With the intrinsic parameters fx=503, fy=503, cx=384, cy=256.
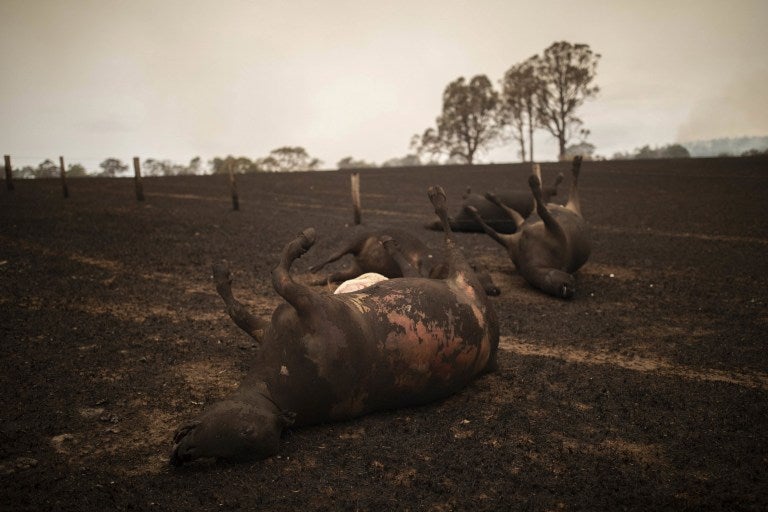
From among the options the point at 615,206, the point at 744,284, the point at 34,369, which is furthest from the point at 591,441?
the point at 615,206

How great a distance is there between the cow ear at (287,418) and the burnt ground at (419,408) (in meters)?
0.21

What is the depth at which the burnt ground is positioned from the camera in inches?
109

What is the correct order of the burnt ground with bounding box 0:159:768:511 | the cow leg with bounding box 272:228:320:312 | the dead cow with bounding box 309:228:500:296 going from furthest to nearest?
the dead cow with bounding box 309:228:500:296
the cow leg with bounding box 272:228:320:312
the burnt ground with bounding box 0:159:768:511

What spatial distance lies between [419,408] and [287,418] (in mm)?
1064

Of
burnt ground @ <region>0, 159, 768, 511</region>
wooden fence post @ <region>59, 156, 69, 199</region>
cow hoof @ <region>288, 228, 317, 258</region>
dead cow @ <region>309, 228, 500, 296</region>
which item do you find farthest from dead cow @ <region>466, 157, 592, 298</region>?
wooden fence post @ <region>59, 156, 69, 199</region>

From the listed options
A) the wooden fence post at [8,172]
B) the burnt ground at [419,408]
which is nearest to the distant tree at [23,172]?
the wooden fence post at [8,172]

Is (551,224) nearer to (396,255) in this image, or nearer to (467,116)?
(396,255)

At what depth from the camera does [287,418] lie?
302 cm

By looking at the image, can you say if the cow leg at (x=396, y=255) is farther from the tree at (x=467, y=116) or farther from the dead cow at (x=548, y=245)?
the tree at (x=467, y=116)

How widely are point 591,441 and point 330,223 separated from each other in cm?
1098

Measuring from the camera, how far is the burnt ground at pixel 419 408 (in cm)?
276

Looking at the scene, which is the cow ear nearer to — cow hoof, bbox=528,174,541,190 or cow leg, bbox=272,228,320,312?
cow leg, bbox=272,228,320,312

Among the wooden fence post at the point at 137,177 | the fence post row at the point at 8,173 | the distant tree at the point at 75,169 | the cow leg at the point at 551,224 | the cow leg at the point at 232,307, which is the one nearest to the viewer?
the cow leg at the point at 232,307

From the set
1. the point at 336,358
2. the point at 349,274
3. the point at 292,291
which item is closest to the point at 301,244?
the point at 292,291
